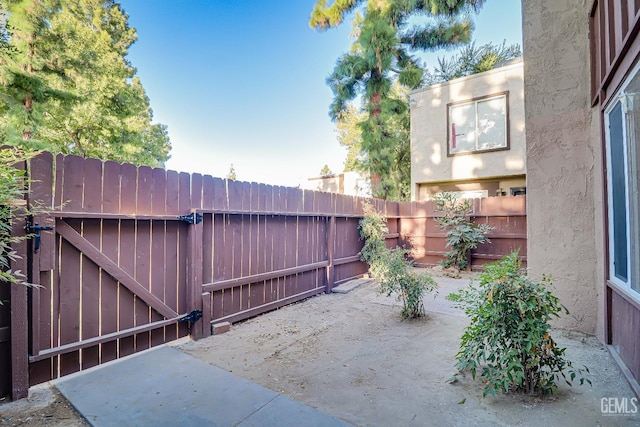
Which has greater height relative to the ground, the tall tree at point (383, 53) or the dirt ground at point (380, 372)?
the tall tree at point (383, 53)

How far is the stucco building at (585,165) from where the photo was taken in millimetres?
2498

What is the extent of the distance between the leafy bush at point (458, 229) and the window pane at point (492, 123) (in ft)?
9.23

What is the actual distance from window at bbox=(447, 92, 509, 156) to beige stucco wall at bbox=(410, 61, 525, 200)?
136 mm

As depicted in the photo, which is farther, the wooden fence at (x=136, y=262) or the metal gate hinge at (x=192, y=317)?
the metal gate hinge at (x=192, y=317)

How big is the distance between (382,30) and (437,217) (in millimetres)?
6204

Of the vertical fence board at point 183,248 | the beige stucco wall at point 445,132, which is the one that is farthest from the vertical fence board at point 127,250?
the beige stucco wall at point 445,132

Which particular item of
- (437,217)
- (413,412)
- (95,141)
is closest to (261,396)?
(413,412)

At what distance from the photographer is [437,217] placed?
8.10 meters

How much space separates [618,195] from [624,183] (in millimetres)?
231

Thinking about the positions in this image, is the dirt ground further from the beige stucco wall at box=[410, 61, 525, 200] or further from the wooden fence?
the beige stucco wall at box=[410, 61, 525, 200]

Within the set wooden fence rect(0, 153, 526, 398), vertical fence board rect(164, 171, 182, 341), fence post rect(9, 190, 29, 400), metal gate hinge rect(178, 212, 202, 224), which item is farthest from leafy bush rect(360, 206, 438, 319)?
fence post rect(9, 190, 29, 400)

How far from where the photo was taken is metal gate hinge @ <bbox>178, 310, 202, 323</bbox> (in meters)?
3.43

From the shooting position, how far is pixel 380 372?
2.66 meters

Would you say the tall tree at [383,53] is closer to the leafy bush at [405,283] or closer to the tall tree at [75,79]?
the leafy bush at [405,283]
